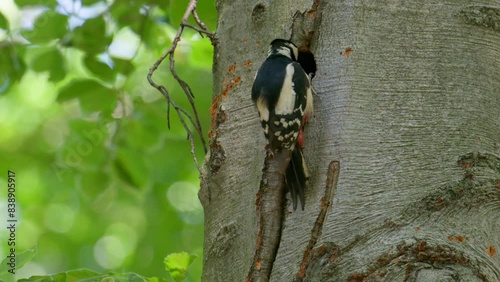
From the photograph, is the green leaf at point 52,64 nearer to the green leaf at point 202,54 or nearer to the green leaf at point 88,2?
the green leaf at point 88,2

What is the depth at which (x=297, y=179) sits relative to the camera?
2.07 m

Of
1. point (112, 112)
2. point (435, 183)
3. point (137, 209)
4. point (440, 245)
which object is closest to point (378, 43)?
point (435, 183)

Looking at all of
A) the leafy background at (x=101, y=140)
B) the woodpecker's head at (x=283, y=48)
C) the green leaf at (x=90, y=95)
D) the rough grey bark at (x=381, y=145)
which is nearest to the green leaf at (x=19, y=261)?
the leafy background at (x=101, y=140)

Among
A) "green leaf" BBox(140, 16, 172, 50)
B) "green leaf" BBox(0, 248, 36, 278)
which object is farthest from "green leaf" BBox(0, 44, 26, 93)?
"green leaf" BBox(0, 248, 36, 278)

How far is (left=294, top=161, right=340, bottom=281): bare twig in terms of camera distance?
194cm

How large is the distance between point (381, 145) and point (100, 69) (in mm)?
2086

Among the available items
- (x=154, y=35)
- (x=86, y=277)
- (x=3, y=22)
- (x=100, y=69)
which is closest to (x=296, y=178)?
(x=86, y=277)

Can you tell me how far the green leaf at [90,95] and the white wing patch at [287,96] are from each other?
1.56 m

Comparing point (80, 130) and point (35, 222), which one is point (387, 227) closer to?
point (80, 130)

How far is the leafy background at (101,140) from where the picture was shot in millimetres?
3732

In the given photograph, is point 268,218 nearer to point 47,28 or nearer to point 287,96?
point 287,96

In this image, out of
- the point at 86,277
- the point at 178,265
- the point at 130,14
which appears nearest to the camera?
the point at 86,277

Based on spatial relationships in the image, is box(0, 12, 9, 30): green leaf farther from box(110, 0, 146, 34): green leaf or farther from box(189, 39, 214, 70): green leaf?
box(189, 39, 214, 70): green leaf

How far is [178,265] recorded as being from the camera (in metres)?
2.33
